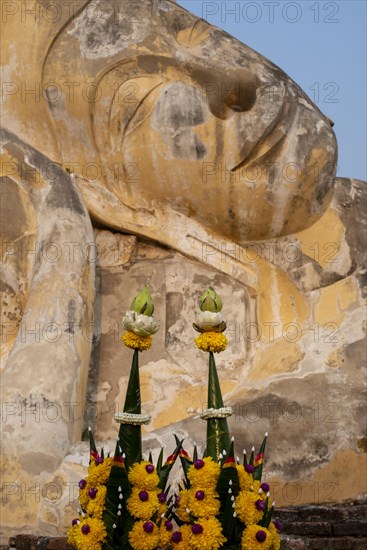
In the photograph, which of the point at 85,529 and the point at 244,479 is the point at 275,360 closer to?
the point at 244,479

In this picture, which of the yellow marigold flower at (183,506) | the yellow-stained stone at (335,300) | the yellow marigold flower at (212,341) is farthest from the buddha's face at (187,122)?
the yellow marigold flower at (183,506)

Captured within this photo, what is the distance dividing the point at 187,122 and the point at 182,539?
10.9ft

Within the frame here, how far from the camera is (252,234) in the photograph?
6.98m

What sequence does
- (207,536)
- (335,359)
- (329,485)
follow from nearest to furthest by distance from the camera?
(207,536)
(329,485)
(335,359)

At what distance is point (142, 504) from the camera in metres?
4.01

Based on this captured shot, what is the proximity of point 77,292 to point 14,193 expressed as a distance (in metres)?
0.76

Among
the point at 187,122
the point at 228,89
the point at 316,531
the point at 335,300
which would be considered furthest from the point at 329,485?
the point at 228,89

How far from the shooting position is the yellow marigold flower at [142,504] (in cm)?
399

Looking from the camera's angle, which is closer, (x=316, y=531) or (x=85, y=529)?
(x=85, y=529)

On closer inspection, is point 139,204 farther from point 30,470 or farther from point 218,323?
point 218,323

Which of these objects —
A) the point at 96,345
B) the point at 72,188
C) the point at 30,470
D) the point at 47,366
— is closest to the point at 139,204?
the point at 72,188

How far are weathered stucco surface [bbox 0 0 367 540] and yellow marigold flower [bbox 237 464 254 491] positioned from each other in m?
1.99

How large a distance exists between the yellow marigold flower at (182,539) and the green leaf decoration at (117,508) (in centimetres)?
17

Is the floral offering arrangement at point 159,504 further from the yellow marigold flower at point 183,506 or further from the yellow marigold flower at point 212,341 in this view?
the yellow marigold flower at point 212,341
